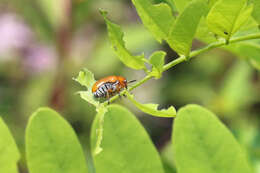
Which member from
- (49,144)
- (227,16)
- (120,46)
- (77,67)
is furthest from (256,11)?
(77,67)


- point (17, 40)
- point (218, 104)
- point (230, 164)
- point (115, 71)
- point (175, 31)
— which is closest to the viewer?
point (175, 31)

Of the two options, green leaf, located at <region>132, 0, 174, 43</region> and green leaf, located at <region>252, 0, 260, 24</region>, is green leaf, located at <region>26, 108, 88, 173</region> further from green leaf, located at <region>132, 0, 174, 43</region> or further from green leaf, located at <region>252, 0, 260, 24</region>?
green leaf, located at <region>252, 0, 260, 24</region>

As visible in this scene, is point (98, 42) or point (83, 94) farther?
point (98, 42)

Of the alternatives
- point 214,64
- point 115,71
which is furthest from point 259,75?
point 115,71

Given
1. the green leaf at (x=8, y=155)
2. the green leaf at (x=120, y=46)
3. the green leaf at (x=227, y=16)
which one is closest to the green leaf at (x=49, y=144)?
the green leaf at (x=8, y=155)

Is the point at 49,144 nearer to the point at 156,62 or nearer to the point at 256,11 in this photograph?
the point at 156,62

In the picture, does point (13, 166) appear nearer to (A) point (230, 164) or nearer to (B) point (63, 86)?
(A) point (230, 164)
